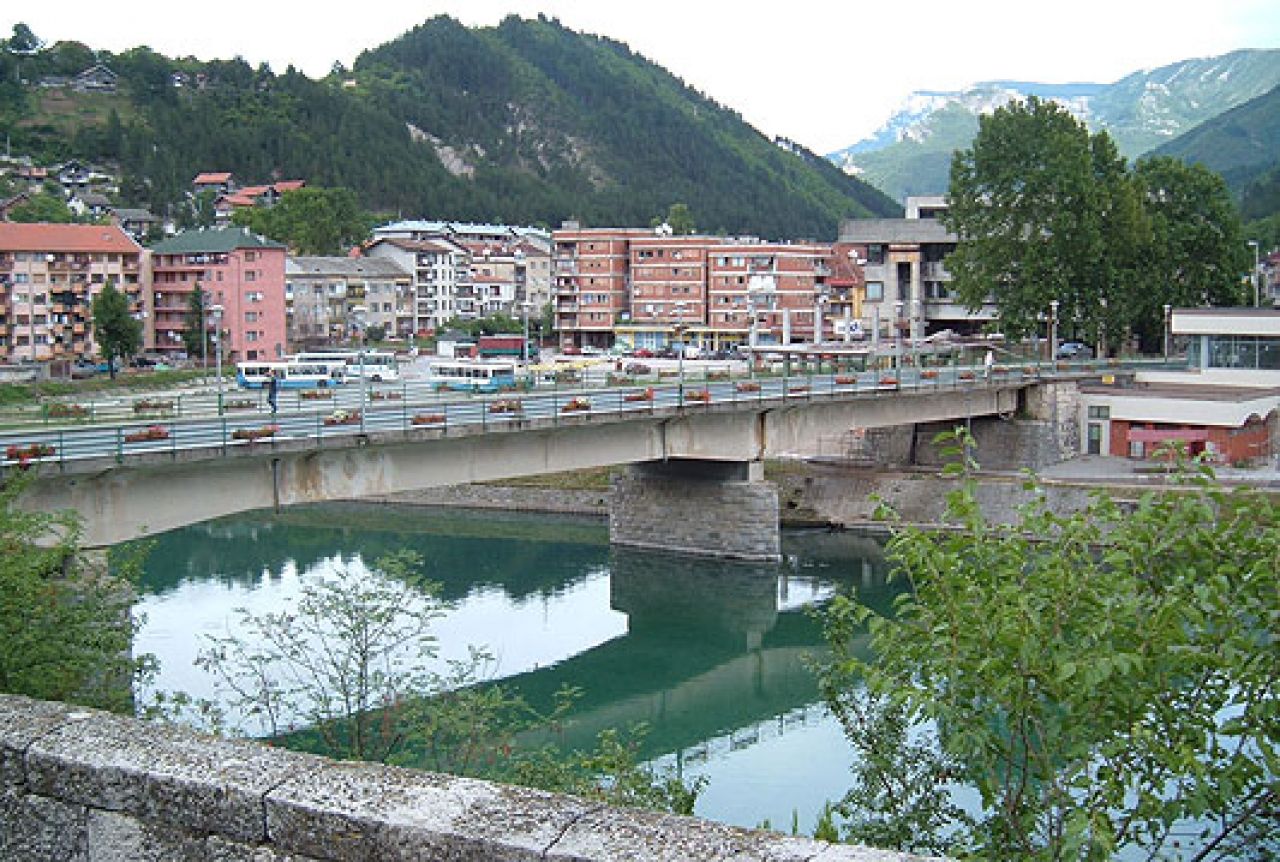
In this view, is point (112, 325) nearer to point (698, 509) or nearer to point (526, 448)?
point (698, 509)

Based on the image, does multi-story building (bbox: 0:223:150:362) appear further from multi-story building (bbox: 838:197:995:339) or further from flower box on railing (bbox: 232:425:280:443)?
flower box on railing (bbox: 232:425:280:443)

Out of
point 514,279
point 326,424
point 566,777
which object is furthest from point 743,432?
point 514,279

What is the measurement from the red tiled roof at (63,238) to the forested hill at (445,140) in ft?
122

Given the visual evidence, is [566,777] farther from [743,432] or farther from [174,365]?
[174,365]

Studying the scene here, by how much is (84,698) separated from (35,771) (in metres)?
8.14

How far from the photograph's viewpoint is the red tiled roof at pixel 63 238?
69062 millimetres

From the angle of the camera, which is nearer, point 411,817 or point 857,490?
point 411,817

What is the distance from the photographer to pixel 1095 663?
7.43 m

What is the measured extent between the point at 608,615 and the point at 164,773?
30187mm

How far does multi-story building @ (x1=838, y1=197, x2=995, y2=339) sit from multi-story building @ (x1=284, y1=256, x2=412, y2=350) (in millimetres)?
30275

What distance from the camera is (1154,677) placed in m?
7.95

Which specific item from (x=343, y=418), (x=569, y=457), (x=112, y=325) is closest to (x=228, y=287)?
(x=112, y=325)

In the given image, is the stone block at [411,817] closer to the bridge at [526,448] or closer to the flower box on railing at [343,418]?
the bridge at [526,448]

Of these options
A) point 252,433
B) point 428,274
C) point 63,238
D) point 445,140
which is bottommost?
point 252,433
